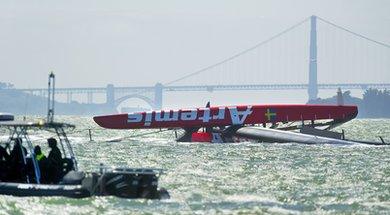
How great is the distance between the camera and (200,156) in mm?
43156

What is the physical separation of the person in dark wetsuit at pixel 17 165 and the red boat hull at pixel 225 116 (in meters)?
36.4

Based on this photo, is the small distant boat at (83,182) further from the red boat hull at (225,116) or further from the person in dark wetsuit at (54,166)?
the red boat hull at (225,116)

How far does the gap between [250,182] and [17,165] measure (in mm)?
8083

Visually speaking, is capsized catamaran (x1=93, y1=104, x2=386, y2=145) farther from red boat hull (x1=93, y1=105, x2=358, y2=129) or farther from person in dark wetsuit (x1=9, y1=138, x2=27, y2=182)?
person in dark wetsuit (x1=9, y1=138, x2=27, y2=182)

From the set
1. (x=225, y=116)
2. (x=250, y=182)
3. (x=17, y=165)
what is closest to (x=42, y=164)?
(x=17, y=165)

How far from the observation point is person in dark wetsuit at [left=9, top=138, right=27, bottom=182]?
23.4 metres

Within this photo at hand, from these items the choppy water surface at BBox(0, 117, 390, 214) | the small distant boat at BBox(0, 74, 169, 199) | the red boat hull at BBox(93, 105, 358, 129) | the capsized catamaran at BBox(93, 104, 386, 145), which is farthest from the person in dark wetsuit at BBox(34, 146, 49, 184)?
the red boat hull at BBox(93, 105, 358, 129)

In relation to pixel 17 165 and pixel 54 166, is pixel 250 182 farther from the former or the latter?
pixel 17 165

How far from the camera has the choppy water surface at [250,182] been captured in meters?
22.1

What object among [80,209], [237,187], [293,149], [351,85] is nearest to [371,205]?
[237,187]

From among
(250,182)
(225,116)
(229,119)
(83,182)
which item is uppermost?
(225,116)

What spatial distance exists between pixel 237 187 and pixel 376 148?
25873 mm

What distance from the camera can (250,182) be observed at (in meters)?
29.3

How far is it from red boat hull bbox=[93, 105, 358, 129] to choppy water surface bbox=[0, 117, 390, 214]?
30.6 ft
